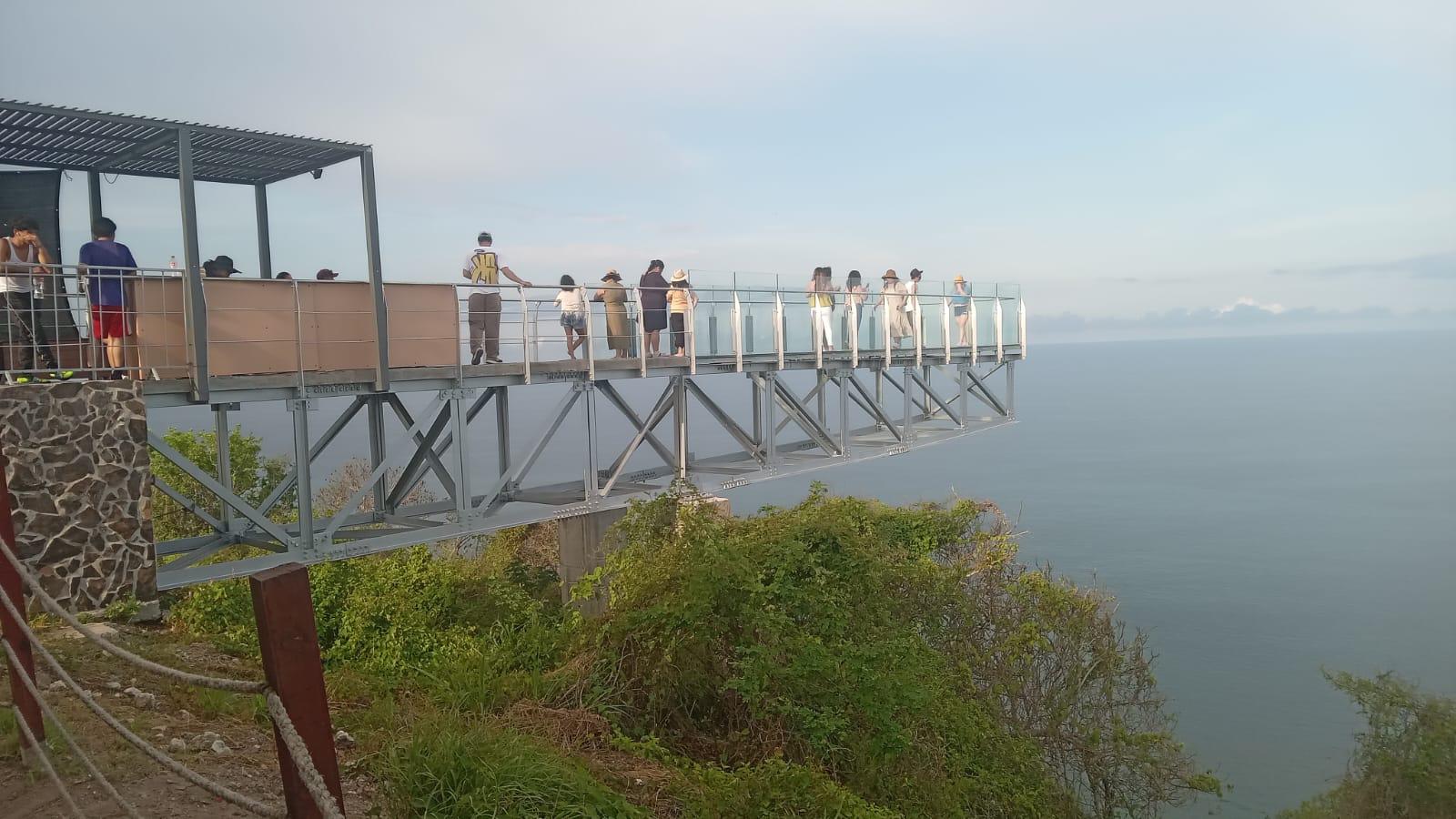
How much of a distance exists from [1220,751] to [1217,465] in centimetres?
9096

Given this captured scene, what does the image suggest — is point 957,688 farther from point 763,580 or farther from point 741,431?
point 741,431

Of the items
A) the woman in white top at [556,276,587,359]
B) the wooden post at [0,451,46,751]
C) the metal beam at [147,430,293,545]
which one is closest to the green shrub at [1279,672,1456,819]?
the woman in white top at [556,276,587,359]

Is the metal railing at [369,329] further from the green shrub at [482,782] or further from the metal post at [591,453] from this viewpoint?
the green shrub at [482,782]

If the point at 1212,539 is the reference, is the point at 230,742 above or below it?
above

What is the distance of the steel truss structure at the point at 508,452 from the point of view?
1238 cm

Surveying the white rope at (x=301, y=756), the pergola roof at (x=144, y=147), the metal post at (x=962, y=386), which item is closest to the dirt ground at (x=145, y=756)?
the white rope at (x=301, y=756)

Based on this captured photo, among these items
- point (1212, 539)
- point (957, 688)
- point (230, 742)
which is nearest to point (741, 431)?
point (957, 688)

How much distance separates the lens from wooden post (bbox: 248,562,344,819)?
2504 mm

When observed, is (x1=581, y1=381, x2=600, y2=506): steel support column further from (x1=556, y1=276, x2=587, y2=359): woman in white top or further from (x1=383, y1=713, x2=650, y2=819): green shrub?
(x1=383, y1=713, x2=650, y2=819): green shrub

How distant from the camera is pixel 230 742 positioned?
21.5 feet

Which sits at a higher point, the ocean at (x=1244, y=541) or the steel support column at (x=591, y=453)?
the steel support column at (x=591, y=453)

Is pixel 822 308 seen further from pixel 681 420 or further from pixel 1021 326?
pixel 1021 326

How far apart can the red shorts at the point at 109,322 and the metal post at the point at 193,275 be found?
0.63 m

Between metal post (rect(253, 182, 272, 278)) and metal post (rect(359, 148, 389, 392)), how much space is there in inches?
120
